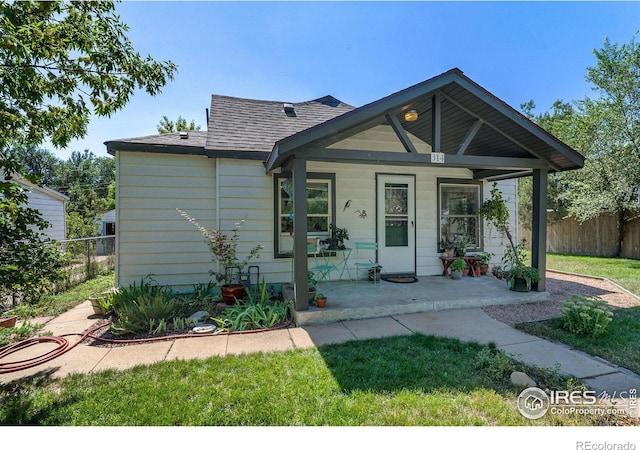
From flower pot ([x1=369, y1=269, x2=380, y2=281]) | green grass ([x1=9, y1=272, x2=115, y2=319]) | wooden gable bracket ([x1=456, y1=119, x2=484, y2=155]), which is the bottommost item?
green grass ([x1=9, y1=272, x2=115, y2=319])

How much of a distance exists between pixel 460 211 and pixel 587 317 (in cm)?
374

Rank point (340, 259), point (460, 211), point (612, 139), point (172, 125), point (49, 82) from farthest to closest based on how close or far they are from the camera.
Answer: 1. point (172, 125)
2. point (612, 139)
3. point (460, 211)
4. point (340, 259)
5. point (49, 82)

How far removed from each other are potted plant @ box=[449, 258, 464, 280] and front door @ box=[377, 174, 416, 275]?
80cm

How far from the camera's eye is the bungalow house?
4.39m

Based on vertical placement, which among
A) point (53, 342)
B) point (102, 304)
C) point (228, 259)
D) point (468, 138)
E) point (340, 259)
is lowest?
point (53, 342)

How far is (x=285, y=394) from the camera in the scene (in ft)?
7.81

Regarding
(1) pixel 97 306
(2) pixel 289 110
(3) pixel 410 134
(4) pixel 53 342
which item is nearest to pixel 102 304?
(1) pixel 97 306

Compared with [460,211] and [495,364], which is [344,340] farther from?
[460,211]

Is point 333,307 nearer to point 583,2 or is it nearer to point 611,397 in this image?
point 611,397

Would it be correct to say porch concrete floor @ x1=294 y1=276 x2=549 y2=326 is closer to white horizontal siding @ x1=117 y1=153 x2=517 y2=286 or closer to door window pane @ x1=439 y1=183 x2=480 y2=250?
door window pane @ x1=439 y1=183 x2=480 y2=250

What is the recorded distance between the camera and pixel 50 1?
292cm

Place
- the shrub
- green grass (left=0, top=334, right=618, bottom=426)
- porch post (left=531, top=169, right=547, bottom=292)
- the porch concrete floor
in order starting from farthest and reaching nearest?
porch post (left=531, top=169, right=547, bottom=292) → the porch concrete floor → the shrub → green grass (left=0, top=334, right=618, bottom=426)

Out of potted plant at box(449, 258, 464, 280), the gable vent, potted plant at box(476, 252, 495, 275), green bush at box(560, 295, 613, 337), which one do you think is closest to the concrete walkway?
green bush at box(560, 295, 613, 337)

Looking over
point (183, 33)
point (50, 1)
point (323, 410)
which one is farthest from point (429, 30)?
point (323, 410)
